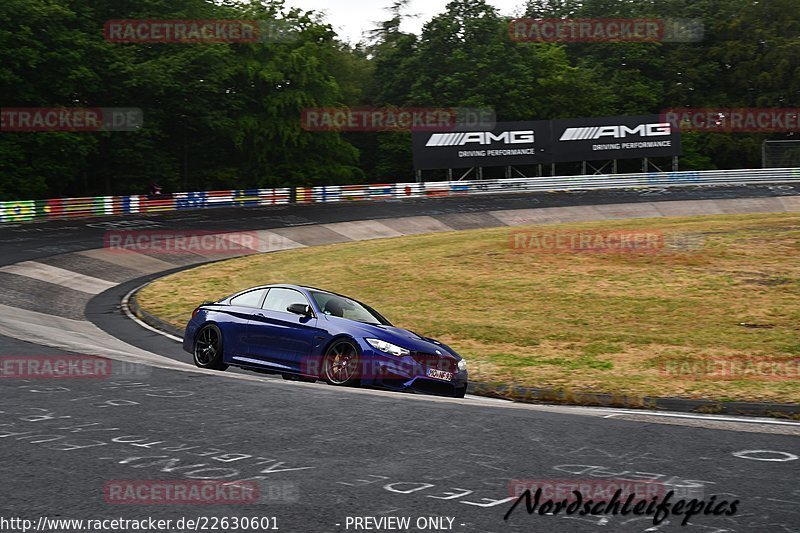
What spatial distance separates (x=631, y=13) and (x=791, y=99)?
18.8 meters

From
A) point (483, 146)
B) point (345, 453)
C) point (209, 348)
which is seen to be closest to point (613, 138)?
point (483, 146)

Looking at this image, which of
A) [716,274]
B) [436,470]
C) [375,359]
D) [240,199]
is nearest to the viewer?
[436,470]

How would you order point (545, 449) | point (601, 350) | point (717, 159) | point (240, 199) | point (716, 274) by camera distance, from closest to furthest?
point (545, 449)
point (601, 350)
point (716, 274)
point (240, 199)
point (717, 159)

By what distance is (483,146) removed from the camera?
53438 millimetres

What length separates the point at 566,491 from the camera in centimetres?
662

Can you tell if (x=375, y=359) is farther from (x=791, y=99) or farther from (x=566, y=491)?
(x=791, y=99)

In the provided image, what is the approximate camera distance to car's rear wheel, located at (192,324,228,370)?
13.5 m

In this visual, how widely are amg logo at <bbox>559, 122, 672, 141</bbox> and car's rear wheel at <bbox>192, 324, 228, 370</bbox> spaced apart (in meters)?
43.5

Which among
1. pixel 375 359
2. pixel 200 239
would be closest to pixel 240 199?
Answer: pixel 200 239

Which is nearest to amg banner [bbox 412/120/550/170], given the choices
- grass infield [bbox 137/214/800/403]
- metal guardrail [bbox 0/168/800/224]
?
metal guardrail [bbox 0/168/800/224]

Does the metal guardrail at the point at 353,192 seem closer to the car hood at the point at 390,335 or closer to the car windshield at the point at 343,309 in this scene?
the car windshield at the point at 343,309

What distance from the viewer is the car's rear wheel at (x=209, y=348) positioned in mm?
13516

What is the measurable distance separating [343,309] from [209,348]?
2.40 m

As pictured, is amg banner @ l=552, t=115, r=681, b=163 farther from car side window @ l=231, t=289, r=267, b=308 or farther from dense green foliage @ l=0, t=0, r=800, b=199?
car side window @ l=231, t=289, r=267, b=308
